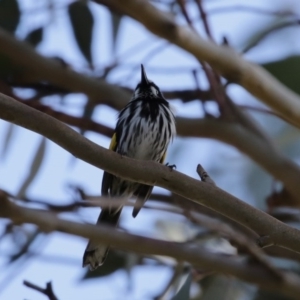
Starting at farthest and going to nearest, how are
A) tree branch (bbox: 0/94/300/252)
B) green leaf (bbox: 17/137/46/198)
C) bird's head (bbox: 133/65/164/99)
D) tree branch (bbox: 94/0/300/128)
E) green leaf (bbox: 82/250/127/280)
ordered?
bird's head (bbox: 133/65/164/99) < green leaf (bbox: 82/250/127/280) < green leaf (bbox: 17/137/46/198) < tree branch (bbox: 94/0/300/128) < tree branch (bbox: 0/94/300/252)

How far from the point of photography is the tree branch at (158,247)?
5.82ft

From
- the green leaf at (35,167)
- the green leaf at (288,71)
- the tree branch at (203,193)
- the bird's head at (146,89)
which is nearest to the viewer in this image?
the tree branch at (203,193)

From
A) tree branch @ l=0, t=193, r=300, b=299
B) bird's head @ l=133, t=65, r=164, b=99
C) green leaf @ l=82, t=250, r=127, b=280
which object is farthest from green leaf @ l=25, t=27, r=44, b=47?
tree branch @ l=0, t=193, r=300, b=299

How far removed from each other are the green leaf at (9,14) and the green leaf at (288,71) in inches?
38.1

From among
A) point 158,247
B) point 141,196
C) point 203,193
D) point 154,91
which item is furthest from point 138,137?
point 203,193

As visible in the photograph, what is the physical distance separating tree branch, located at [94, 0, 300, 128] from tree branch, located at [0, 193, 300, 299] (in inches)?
19.4

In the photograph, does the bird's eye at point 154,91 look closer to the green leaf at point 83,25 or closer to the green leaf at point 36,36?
the green leaf at point 83,25

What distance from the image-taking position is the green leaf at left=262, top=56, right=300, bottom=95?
285 centimetres

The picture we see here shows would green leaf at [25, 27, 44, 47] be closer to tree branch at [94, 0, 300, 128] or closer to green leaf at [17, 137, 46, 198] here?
green leaf at [17, 137, 46, 198]

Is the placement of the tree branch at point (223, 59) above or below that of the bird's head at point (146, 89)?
below

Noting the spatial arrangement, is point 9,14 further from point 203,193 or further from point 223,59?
point 203,193

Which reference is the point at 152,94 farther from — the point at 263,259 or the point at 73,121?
the point at 263,259

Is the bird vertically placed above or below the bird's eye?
below

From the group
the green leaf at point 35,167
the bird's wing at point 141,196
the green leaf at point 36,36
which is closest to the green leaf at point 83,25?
the green leaf at point 36,36
